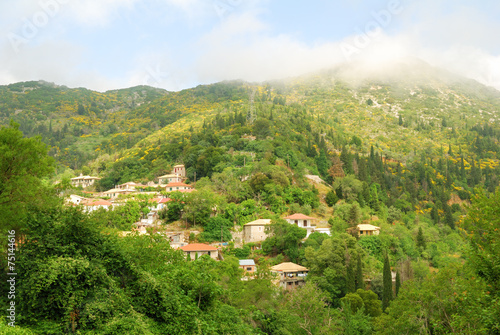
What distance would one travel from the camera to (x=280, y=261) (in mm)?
44625

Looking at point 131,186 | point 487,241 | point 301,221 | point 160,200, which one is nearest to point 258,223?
point 301,221

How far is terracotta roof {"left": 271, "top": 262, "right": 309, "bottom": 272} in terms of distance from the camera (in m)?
40.8

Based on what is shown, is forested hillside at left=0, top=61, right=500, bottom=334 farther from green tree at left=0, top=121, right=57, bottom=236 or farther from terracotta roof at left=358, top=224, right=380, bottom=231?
terracotta roof at left=358, top=224, right=380, bottom=231

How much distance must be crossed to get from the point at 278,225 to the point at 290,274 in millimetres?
7146

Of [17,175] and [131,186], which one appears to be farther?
[131,186]

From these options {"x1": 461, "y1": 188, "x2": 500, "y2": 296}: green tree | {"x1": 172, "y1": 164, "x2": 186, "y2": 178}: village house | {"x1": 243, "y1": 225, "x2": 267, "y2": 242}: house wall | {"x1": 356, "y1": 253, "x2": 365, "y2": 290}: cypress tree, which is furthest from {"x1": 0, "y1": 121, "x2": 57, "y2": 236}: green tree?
{"x1": 172, "y1": 164, "x2": 186, "y2": 178}: village house

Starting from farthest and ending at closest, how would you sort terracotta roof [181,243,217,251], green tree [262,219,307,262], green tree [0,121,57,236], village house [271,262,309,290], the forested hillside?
green tree [262,219,307,262]
terracotta roof [181,243,217,251]
village house [271,262,309,290]
green tree [0,121,57,236]
the forested hillside

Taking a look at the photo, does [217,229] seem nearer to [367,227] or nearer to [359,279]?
[359,279]

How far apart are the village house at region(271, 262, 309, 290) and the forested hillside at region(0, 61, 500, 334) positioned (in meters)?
1.77

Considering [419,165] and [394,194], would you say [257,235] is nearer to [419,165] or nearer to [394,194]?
[394,194]

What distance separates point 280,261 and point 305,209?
12.4m

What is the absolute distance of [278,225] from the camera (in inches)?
1825

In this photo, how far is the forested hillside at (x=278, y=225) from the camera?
12500mm

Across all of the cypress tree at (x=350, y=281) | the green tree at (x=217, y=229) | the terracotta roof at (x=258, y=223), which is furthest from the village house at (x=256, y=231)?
the cypress tree at (x=350, y=281)
